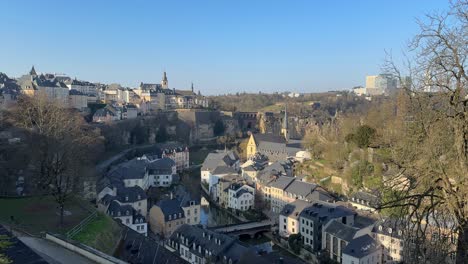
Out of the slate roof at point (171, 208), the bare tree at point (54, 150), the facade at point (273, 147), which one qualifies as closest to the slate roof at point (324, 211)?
the slate roof at point (171, 208)

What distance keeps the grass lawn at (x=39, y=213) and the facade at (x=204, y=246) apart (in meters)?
5.39

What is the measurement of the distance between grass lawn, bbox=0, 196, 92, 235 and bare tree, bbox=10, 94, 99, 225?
42cm

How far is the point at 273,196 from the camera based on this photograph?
28.8 m

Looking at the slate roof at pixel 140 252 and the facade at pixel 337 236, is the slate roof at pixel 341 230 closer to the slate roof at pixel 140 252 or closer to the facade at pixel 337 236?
the facade at pixel 337 236

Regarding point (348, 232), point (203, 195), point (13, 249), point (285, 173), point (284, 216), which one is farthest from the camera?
point (203, 195)

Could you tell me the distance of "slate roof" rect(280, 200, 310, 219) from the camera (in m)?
23.4

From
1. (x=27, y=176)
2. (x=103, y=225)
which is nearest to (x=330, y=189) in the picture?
(x=103, y=225)

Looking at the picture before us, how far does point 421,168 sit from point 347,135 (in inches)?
979

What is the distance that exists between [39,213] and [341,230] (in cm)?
1467

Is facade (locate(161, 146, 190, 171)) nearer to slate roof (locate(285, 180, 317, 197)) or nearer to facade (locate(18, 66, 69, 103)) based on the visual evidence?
facade (locate(18, 66, 69, 103))

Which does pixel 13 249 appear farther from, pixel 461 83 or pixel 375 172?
pixel 375 172

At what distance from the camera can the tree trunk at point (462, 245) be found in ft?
13.3

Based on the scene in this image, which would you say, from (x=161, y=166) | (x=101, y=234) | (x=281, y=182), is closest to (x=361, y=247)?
(x=281, y=182)

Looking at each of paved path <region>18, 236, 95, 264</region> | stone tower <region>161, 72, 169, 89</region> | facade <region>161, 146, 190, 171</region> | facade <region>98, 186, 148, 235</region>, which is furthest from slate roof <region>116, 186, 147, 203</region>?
stone tower <region>161, 72, 169, 89</region>
